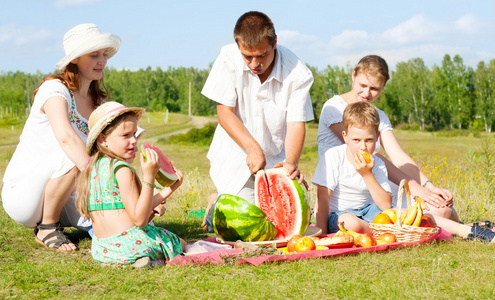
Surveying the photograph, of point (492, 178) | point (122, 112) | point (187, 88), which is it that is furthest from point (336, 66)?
point (122, 112)

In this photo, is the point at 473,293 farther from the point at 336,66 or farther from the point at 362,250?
the point at 336,66

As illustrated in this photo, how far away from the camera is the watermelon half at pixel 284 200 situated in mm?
5340

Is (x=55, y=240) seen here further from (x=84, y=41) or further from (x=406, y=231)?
(x=406, y=231)

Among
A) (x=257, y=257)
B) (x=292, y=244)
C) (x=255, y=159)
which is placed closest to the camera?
(x=257, y=257)

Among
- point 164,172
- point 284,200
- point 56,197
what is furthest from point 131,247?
point 284,200

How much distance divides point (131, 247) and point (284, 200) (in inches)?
70.9

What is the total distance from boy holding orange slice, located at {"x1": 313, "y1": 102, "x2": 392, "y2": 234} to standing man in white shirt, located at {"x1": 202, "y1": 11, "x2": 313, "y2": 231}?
0.46 m

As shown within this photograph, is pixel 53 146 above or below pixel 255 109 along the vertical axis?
below

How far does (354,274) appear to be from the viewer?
407cm

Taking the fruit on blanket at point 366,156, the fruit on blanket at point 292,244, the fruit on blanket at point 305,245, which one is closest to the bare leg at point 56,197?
the fruit on blanket at point 292,244

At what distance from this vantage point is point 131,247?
4.45 metres

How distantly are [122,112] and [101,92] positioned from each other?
1.69 metres

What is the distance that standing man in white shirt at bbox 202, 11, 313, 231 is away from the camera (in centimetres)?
572

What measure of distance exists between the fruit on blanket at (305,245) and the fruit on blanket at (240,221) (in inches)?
22.9
